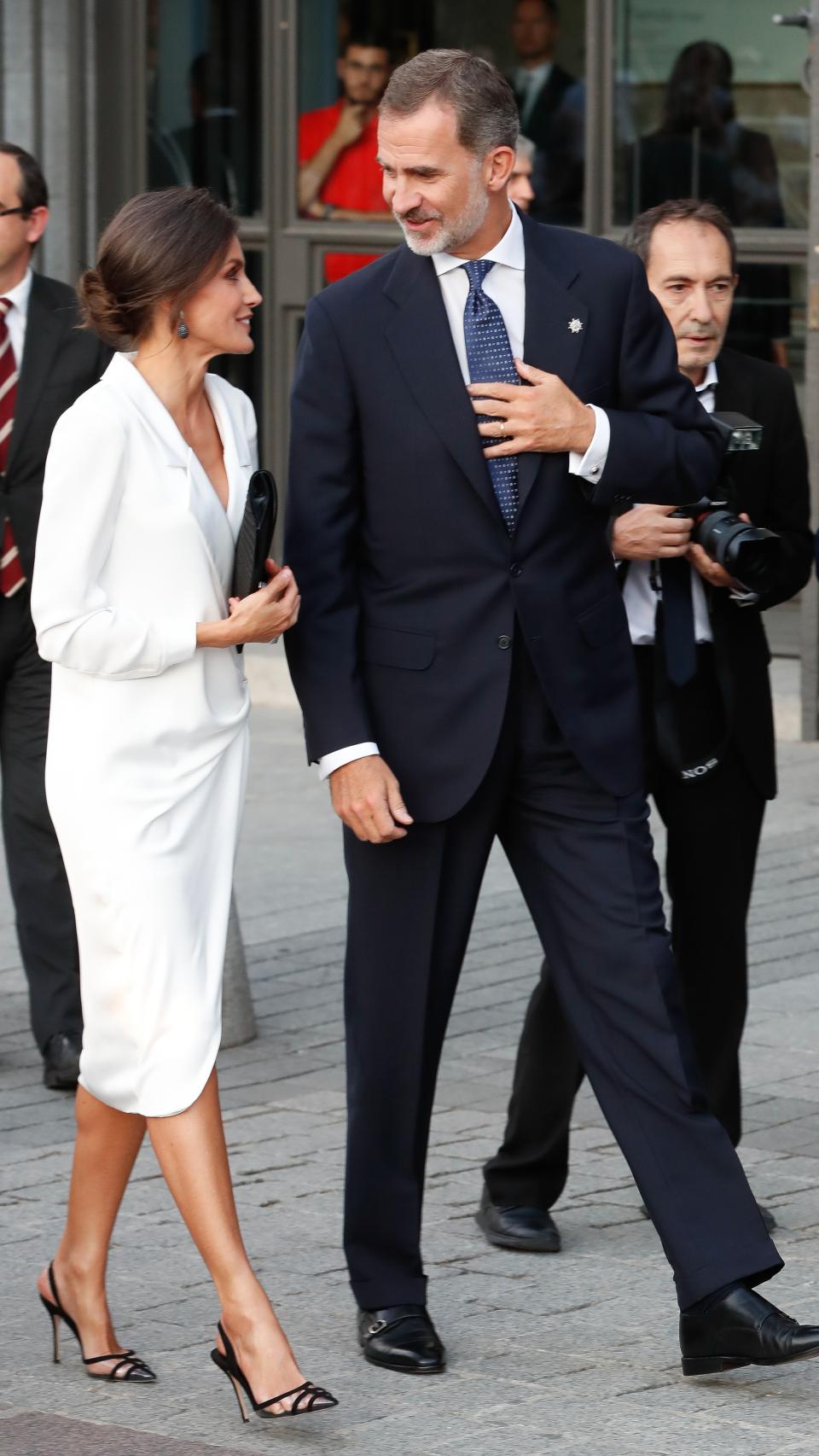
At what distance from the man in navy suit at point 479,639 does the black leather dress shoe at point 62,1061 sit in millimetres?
1732

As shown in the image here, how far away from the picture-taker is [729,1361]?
13.5 feet

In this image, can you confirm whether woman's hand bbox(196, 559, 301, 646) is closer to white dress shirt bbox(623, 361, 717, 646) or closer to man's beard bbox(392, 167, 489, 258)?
man's beard bbox(392, 167, 489, 258)

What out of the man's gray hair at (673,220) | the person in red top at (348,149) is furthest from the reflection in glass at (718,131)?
the man's gray hair at (673,220)

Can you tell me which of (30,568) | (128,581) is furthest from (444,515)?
(30,568)

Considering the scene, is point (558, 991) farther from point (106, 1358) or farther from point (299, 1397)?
point (106, 1358)

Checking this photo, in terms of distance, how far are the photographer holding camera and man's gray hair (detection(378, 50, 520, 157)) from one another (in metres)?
0.79

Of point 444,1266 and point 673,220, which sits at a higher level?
point 673,220

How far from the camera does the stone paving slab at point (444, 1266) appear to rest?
4016 millimetres

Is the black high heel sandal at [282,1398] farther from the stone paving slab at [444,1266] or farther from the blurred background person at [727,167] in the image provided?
the blurred background person at [727,167]

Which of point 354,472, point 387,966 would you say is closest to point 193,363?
point 354,472

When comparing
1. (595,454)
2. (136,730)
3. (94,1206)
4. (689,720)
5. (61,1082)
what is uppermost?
(595,454)

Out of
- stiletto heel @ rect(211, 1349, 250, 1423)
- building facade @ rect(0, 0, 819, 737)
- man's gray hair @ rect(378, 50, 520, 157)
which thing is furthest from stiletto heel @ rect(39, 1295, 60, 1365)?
building facade @ rect(0, 0, 819, 737)

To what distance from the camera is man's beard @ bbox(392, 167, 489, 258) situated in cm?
418

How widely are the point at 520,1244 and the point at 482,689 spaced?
1.22m
